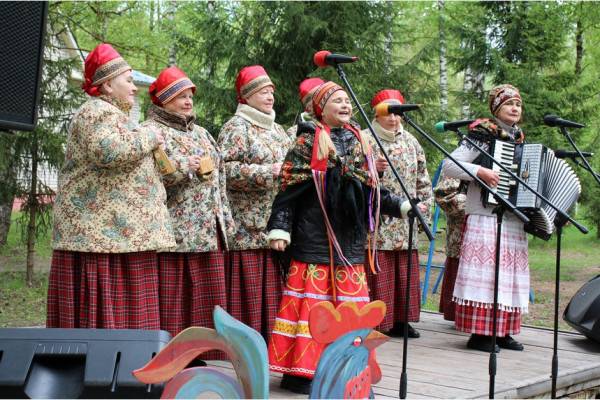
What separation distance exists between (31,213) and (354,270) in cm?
563

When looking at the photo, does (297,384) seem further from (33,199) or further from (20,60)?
(33,199)

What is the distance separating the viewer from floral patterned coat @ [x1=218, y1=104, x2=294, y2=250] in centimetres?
517

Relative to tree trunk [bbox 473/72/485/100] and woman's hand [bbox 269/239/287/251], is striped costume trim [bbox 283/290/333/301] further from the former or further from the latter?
tree trunk [bbox 473/72/485/100]

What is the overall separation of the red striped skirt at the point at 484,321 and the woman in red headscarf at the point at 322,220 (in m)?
1.56

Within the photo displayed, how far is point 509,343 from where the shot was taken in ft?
19.1

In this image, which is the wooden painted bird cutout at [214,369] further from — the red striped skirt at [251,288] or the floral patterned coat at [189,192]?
the red striped skirt at [251,288]

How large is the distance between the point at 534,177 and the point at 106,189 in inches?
104

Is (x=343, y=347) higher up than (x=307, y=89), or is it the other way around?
(x=307, y=89)

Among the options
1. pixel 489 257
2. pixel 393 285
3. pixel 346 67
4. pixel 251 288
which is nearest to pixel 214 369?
pixel 251 288

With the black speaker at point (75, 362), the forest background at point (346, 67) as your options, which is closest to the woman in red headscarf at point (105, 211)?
the black speaker at point (75, 362)

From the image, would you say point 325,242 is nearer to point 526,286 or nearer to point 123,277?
point 123,277

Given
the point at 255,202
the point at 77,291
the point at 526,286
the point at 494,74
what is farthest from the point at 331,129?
the point at 494,74

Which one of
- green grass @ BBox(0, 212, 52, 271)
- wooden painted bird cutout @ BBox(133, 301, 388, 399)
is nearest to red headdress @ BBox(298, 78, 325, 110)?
wooden painted bird cutout @ BBox(133, 301, 388, 399)

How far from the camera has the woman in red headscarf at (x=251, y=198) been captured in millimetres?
5246
